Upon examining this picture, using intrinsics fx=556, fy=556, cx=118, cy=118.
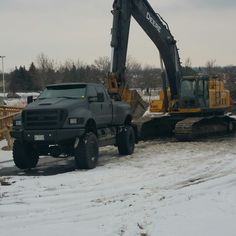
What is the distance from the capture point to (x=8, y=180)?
39.7ft

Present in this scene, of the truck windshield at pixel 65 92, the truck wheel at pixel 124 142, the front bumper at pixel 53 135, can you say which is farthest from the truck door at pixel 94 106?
the truck wheel at pixel 124 142

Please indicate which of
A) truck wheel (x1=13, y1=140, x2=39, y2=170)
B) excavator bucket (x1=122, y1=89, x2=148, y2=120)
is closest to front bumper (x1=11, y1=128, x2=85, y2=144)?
truck wheel (x1=13, y1=140, x2=39, y2=170)

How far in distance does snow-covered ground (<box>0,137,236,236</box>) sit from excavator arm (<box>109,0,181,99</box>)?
4.46m

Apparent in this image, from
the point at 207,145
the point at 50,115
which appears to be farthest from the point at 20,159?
the point at 207,145

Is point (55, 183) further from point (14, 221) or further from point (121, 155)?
point (121, 155)

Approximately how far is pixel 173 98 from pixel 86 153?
1046 centimetres

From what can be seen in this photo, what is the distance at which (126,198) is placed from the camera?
32.2 ft

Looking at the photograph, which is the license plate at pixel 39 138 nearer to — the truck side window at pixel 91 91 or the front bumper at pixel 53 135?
the front bumper at pixel 53 135

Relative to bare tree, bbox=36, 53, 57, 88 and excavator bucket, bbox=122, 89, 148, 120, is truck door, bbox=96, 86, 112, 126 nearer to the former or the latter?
excavator bucket, bbox=122, 89, 148, 120

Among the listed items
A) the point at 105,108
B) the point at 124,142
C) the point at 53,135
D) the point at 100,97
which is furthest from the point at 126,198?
the point at 124,142

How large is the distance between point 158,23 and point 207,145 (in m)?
5.57

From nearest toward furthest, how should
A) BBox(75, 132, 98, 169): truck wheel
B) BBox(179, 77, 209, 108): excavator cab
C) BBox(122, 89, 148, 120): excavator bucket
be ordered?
BBox(75, 132, 98, 169): truck wheel
BBox(179, 77, 209, 108): excavator cab
BBox(122, 89, 148, 120): excavator bucket

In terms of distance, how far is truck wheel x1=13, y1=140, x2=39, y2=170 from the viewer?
14.4 metres

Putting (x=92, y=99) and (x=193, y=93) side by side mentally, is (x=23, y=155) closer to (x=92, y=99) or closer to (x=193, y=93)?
(x=92, y=99)
